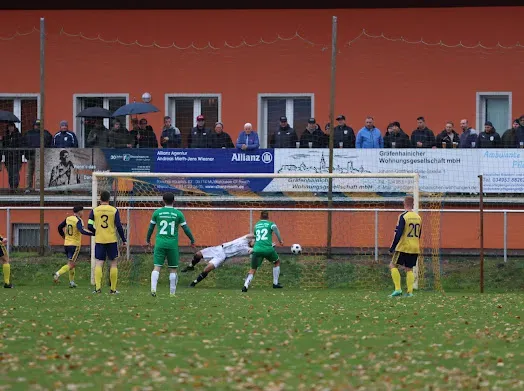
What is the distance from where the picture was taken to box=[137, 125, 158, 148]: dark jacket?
27266mm

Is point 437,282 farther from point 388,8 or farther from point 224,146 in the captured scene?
point 388,8

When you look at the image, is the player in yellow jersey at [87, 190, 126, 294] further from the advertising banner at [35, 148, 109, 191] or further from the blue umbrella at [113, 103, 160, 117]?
the blue umbrella at [113, 103, 160, 117]

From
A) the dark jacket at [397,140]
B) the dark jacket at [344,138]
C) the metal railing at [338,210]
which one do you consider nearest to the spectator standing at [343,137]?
→ the dark jacket at [344,138]

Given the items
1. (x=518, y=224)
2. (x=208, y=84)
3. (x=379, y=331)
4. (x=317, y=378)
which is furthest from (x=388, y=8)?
(x=317, y=378)

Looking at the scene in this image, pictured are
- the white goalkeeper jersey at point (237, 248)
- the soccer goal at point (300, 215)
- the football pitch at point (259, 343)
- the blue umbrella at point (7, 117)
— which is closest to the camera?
the football pitch at point (259, 343)

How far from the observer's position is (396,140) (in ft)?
85.5

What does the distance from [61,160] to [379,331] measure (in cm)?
1466

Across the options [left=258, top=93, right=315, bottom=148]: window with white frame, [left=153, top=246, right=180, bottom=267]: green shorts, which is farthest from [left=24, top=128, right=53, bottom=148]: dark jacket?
[left=153, top=246, right=180, bottom=267]: green shorts

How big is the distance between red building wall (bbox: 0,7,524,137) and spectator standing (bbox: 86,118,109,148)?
3.44m

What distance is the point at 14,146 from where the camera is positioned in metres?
27.7

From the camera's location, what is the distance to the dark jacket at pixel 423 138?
26016 mm

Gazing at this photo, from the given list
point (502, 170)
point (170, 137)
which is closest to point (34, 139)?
point (170, 137)

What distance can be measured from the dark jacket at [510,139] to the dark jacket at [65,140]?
33.1 ft

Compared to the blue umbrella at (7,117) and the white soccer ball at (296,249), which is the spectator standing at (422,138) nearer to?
the white soccer ball at (296,249)
